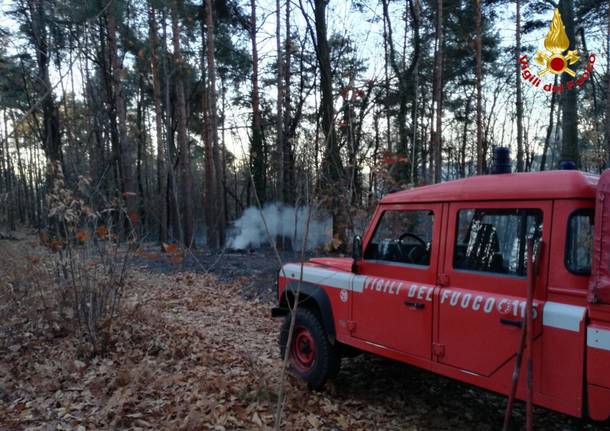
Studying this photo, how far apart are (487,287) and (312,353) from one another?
224cm

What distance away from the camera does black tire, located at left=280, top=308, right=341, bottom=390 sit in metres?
4.57

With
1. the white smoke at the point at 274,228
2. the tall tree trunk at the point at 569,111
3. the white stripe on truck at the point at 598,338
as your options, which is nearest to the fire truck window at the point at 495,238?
the white stripe on truck at the point at 598,338

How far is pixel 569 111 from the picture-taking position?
38.4ft

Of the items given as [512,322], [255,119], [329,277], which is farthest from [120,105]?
[512,322]

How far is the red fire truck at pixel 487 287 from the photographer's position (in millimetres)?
2654

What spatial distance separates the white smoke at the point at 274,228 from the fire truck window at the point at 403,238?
306 inches

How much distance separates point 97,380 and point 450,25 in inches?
763

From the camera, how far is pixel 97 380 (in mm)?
4988

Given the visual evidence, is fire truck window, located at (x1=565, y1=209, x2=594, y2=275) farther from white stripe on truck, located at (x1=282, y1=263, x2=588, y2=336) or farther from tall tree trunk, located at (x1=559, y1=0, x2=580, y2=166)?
tall tree trunk, located at (x1=559, y1=0, x2=580, y2=166)

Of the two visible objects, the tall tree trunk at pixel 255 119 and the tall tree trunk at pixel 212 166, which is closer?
the tall tree trunk at pixel 212 166

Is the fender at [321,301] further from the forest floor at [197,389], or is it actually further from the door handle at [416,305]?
the door handle at [416,305]

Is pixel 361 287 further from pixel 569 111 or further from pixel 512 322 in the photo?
pixel 569 111

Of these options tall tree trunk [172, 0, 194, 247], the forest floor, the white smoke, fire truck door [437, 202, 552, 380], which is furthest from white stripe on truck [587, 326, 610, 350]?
tall tree trunk [172, 0, 194, 247]

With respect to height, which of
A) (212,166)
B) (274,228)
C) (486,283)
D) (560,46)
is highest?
(560,46)
